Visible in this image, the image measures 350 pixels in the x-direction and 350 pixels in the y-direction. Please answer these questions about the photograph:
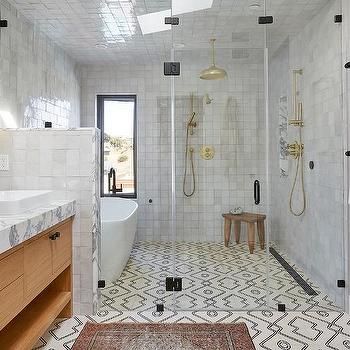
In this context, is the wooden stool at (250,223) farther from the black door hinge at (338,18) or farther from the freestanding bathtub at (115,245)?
the black door hinge at (338,18)

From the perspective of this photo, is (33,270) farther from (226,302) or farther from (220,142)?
(220,142)

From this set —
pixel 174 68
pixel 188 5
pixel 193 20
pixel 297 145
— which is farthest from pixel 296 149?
pixel 188 5

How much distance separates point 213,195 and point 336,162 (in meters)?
1.03

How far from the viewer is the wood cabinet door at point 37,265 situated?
184 cm

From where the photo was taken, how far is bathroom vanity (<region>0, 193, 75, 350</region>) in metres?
1.60

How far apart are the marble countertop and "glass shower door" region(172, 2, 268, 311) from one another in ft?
Answer: 3.75

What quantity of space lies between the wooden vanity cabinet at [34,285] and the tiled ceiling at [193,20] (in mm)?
1922

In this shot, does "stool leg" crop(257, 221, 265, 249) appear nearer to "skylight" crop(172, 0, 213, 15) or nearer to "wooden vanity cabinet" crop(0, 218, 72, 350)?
"wooden vanity cabinet" crop(0, 218, 72, 350)

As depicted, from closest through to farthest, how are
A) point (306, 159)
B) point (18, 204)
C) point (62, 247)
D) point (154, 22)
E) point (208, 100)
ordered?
point (18, 204), point (62, 247), point (208, 100), point (306, 159), point (154, 22)

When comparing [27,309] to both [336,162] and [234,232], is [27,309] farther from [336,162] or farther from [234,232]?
[336,162]

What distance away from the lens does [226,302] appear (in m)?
2.84

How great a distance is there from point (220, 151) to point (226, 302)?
1.24m

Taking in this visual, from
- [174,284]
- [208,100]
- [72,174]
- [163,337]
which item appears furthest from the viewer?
[208,100]

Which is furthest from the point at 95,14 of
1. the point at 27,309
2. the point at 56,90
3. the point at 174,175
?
the point at 27,309
